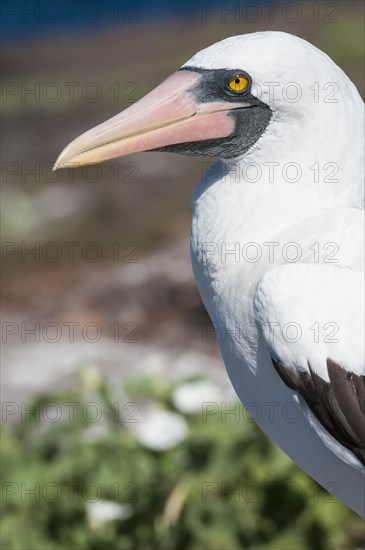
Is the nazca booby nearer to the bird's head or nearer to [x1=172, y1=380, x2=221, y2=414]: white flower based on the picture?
the bird's head

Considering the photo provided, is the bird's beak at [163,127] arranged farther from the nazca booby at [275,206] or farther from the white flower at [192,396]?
the white flower at [192,396]

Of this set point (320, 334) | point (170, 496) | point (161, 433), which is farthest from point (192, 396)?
point (320, 334)

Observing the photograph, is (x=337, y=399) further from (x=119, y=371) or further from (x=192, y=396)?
(x=119, y=371)

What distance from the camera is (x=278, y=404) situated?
10.7ft

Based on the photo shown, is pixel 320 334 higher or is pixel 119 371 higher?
pixel 320 334

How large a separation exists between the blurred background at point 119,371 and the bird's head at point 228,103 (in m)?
1.80

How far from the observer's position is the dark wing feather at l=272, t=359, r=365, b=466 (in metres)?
2.95

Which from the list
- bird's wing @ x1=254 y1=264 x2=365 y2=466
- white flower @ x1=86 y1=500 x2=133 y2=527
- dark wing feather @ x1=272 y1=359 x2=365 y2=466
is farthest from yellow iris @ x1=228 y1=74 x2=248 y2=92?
white flower @ x1=86 y1=500 x2=133 y2=527

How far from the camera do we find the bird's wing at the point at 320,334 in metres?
2.89

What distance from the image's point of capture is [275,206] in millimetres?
3242

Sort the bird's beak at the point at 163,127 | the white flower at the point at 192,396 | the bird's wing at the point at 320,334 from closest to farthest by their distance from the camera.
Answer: the bird's wing at the point at 320,334 < the bird's beak at the point at 163,127 < the white flower at the point at 192,396

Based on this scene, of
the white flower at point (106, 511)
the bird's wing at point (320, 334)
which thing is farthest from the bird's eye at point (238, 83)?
the white flower at point (106, 511)

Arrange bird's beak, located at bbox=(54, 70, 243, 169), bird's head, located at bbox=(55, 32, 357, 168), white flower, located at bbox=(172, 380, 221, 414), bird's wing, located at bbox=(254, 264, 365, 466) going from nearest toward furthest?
bird's wing, located at bbox=(254, 264, 365, 466) → bird's head, located at bbox=(55, 32, 357, 168) → bird's beak, located at bbox=(54, 70, 243, 169) → white flower, located at bbox=(172, 380, 221, 414)

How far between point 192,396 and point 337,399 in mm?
1954
